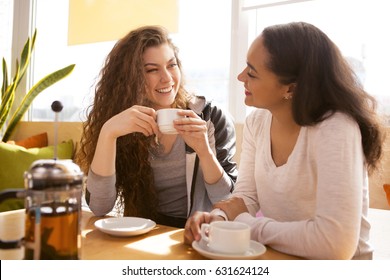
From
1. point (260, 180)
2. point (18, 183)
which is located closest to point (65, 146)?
point (18, 183)

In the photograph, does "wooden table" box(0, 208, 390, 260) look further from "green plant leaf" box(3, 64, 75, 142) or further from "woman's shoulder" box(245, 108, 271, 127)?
"green plant leaf" box(3, 64, 75, 142)

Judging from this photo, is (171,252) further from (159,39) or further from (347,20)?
(347,20)

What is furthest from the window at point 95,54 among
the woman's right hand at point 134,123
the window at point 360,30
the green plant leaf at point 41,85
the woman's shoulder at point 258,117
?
the woman's right hand at point 134,123

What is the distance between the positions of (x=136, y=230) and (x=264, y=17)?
1943 millimetres

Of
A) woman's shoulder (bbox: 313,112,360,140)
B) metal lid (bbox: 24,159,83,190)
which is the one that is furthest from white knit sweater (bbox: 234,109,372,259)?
metal lid (bbox: 24,159,83,190)

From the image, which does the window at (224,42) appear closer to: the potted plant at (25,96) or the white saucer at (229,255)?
the potted plant at (25,96)

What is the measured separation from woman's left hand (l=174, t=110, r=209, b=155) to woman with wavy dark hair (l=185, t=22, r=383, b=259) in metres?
0.17

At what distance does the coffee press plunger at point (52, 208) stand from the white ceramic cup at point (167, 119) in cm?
55

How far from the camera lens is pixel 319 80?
1.06 meters

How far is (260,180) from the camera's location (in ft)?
3.95

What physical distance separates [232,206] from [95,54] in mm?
2505

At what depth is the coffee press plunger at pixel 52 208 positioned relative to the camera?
0.59m

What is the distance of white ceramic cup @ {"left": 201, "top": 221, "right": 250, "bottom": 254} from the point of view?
77cm

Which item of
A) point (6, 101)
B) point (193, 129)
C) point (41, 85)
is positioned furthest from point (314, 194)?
point (6, 101)
